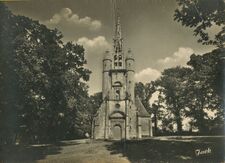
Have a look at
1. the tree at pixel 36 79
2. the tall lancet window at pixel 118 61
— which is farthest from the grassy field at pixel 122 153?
the tall lancet window at pixel 118 61

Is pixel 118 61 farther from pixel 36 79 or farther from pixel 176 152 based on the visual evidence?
pixel 176 152

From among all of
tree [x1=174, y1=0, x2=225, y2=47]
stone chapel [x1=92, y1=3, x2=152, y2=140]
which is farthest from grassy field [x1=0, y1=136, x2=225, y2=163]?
stone chapel [x1=92, y1=3, x2=152, y2=140]

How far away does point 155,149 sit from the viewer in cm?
830

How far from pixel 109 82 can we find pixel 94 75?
3.84 meters

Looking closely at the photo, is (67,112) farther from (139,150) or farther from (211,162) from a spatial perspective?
(211,162)

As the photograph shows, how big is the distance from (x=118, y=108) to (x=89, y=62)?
5.63m

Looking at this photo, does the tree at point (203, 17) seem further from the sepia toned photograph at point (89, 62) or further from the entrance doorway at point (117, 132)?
the entrance doorway at point (117, 132)

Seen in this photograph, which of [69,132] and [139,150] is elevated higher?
[69,132]

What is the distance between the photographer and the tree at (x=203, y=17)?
7.52m

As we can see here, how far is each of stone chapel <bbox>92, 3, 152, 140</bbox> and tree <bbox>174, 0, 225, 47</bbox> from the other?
4.41m

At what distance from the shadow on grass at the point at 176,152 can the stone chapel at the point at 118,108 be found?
3504mm

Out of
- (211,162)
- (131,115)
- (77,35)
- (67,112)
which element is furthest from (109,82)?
(211,162)

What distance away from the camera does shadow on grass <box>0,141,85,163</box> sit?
798 centimetres

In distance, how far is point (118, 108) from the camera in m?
14.2
